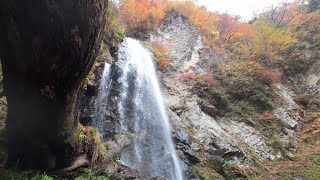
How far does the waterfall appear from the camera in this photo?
35.2 ft

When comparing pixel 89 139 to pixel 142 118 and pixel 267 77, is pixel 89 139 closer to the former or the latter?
pixel 142 118

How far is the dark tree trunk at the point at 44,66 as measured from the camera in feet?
10.3

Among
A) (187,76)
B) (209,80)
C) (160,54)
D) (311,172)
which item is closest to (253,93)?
(209,80)

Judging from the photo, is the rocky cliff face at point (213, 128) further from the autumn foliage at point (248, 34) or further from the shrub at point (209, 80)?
the autumn foliage at point (248, 34)

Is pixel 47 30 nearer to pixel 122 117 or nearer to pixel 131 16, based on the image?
pixel 122 117

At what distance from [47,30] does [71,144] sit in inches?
97.6

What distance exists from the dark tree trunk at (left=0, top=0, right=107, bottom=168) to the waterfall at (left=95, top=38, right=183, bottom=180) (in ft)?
19.5

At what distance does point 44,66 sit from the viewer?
3477 mm

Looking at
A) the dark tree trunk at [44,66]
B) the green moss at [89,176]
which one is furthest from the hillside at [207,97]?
the dark tree trunk at [44,66]

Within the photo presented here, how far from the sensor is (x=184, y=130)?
43.3ft

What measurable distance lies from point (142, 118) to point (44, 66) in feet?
31.3

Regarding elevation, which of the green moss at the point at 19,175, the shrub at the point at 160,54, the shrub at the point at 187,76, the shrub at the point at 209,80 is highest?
the shrub at the point at 160,54

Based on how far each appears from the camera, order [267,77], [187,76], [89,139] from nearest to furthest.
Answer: [89,139]
[267,77]
[187,76]

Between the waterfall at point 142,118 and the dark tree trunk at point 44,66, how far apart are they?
5945 mm
